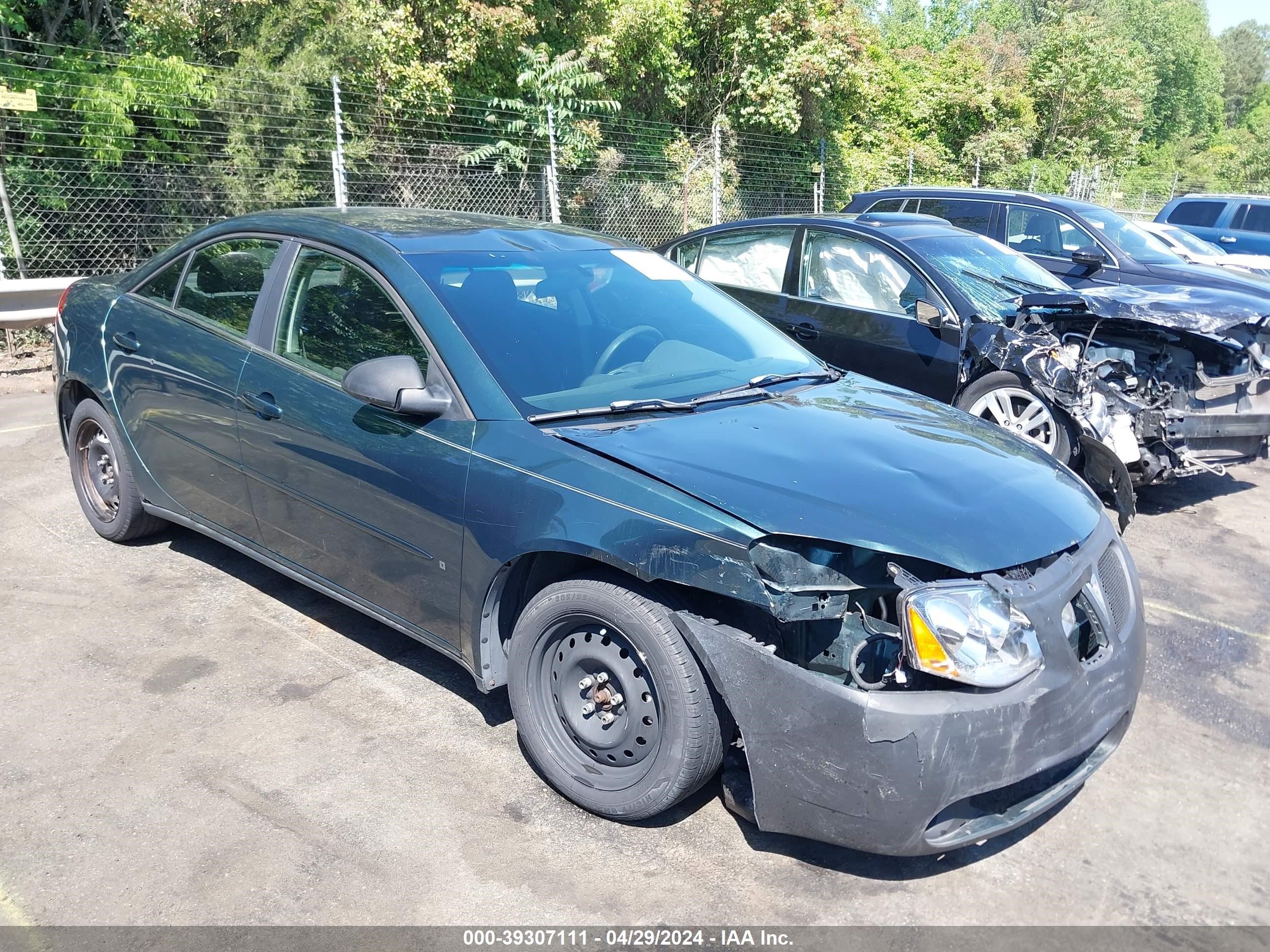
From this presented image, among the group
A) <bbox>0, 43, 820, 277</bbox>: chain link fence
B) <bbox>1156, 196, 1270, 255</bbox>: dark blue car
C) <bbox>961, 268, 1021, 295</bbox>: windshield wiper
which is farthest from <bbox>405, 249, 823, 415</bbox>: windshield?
<bbox>1156, 196, 1270, 255</bbox>: dark blue car

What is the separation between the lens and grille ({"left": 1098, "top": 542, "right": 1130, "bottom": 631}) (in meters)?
3.02

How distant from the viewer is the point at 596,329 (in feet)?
12.3

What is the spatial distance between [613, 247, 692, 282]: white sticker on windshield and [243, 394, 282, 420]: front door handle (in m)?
1.50

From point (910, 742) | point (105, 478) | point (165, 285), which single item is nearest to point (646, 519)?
point (910, 742)

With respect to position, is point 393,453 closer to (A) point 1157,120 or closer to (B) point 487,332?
(B) point 487,332

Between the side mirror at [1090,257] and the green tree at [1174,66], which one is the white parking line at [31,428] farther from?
the green tree at [1174,66]

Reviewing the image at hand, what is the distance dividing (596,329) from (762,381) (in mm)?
655

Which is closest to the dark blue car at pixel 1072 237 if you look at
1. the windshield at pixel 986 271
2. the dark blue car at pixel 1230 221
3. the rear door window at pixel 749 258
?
the windshield at pixel 986 271

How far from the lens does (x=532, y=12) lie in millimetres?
14945

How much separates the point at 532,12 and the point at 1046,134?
2558 cm

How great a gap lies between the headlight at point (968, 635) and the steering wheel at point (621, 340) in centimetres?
148

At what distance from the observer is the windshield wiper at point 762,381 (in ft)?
11.7

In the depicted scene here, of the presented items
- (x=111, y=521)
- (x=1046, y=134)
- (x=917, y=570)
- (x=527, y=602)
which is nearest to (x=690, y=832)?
(x=527, y=602)

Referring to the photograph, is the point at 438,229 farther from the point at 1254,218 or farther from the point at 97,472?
the point at 1254,218
